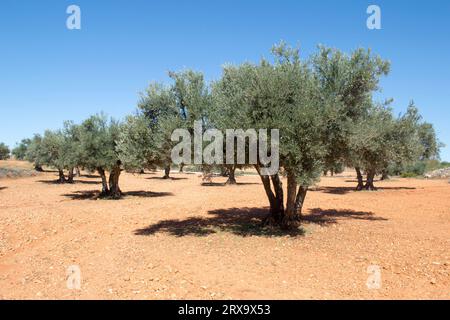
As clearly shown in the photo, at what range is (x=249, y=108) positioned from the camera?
14.0 metres

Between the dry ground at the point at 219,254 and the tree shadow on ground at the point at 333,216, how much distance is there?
0.07 metres

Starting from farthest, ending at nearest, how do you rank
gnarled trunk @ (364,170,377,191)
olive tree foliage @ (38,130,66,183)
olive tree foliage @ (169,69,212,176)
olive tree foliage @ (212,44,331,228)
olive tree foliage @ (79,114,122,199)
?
olive tree foliage @ (38,130,66,183)
gnarled trunk @ (364,170,377,191)
olive tree foliage @ (79,114,122,199)
olive tree foliage @ (169,69,212,176)
olive tree foliage @ (212,44,331,228)

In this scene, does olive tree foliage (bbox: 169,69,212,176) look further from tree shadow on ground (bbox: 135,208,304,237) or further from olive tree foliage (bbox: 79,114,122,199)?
olive tree foliage (bbox: 79,114,122,199)

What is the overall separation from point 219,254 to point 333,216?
1117 cm

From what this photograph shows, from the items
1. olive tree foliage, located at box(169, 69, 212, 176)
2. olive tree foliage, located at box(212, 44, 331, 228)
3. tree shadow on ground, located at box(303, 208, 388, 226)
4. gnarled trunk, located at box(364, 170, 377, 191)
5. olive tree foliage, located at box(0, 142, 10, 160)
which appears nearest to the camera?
olive tree foliage, located at box(212, 44, 331, 228)

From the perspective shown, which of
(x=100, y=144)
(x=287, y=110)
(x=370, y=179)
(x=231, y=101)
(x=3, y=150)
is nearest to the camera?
(x=287, y=110)

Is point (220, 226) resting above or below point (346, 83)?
below

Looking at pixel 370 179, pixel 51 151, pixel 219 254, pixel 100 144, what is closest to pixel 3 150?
pixel 51 151

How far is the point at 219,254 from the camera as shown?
13.1 meters

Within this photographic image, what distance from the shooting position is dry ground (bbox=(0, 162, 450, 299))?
31.1 ft

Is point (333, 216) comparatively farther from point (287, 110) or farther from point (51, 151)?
point (51, 151)

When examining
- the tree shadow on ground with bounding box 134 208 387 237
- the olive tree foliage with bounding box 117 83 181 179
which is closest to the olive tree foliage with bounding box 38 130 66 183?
the tree shadow on ground with bounding box 134 208 387 237

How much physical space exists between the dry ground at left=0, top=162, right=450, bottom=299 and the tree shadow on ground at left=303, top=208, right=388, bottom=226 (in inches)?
2.7
